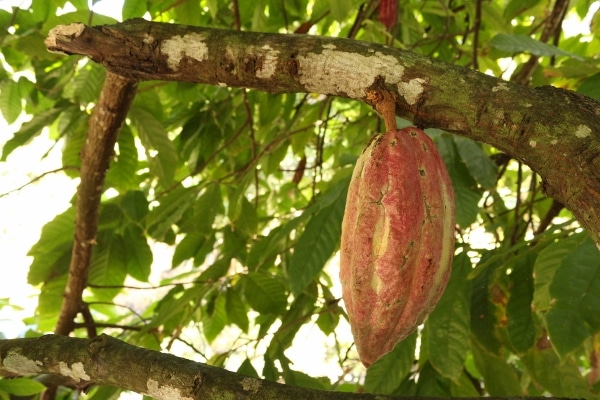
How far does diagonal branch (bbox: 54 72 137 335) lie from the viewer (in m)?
1.25

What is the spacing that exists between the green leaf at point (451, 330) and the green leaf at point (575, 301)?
0.22 metres

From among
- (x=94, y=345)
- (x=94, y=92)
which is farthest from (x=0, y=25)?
(x=94, y=345)

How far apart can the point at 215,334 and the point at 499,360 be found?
1028 millimetres

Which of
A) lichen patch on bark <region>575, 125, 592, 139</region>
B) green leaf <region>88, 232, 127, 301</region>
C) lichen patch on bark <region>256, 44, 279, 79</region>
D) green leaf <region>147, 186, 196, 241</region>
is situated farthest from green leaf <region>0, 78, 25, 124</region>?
lichen patch on bark <region>575, 125, 592, 139</region>

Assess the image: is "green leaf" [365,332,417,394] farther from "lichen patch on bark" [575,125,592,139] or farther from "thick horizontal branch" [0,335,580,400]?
"lichen patch on bark" [575,125,592,139]

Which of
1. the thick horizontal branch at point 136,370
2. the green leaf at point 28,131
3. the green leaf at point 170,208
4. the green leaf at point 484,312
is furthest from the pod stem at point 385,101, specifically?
the green leaf at point 28,131

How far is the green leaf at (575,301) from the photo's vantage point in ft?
3.69

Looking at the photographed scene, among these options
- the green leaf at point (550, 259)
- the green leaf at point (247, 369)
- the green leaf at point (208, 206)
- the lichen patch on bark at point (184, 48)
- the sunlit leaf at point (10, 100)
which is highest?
the sunlit leaf at point (10, 100)

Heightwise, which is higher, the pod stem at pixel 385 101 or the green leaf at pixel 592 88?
the green leaf at pixel 592 88

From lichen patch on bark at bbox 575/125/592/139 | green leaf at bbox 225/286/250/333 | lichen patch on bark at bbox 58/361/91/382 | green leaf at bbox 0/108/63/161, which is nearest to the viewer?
lichen patch on bark at bbox 575/125/592/139

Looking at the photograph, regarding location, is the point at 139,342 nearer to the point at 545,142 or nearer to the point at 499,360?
the point at 499,360

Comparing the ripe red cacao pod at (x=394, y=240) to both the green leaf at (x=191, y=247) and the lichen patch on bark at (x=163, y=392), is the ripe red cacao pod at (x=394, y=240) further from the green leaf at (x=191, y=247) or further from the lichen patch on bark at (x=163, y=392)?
the green leaf at (x=191, y=247)

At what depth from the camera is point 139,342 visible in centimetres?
186

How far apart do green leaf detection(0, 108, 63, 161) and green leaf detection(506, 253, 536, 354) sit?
3.86 ft
